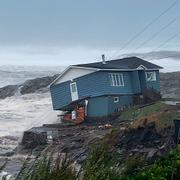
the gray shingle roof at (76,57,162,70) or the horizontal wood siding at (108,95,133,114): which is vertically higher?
the gray shingle roof at (76,57,162,70)

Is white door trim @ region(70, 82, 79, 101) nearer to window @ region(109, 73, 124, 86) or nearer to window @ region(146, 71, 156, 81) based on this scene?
window @ region(109, 73, 124, 86)

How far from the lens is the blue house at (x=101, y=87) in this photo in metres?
35.2

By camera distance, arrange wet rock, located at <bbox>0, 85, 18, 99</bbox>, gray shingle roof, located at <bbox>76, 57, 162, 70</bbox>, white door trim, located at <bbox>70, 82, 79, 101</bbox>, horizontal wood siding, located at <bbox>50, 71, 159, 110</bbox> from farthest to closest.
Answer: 1. wet rock, located at <bbox>0, 85, 18, 99</bbox>
2. gray shingle roof, located at <bbox>76, 57, 162, 70</bbox>
3. white door trim, located at <bbox>70, 82, 79, 101</bbox>
4. horizontal wood siding, located at <bbox>50, 71, 159, 110</bbox>

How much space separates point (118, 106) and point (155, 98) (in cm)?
360

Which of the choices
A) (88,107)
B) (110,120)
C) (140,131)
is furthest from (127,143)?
(88,107)

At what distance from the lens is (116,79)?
36562mm

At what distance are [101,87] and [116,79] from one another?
5.35 ft

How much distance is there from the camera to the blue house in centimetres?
3519

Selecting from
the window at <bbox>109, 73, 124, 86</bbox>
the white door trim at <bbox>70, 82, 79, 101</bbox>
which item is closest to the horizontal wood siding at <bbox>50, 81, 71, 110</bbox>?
the white door trim at <bbox>70, 82, 79, 101</bbox>

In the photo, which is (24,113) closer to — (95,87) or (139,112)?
(95,87)

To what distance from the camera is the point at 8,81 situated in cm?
7725

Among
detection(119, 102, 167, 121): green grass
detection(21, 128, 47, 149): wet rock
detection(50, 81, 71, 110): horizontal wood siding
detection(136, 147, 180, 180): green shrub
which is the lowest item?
detection(21, 128, 47, 149): wet rock

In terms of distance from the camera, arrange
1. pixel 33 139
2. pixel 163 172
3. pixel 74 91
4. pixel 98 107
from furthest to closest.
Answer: pixel 74 91
pixel 98 107
pixel 33 139
pixel 163 172

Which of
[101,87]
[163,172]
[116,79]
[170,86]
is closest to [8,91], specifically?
[170,86]
